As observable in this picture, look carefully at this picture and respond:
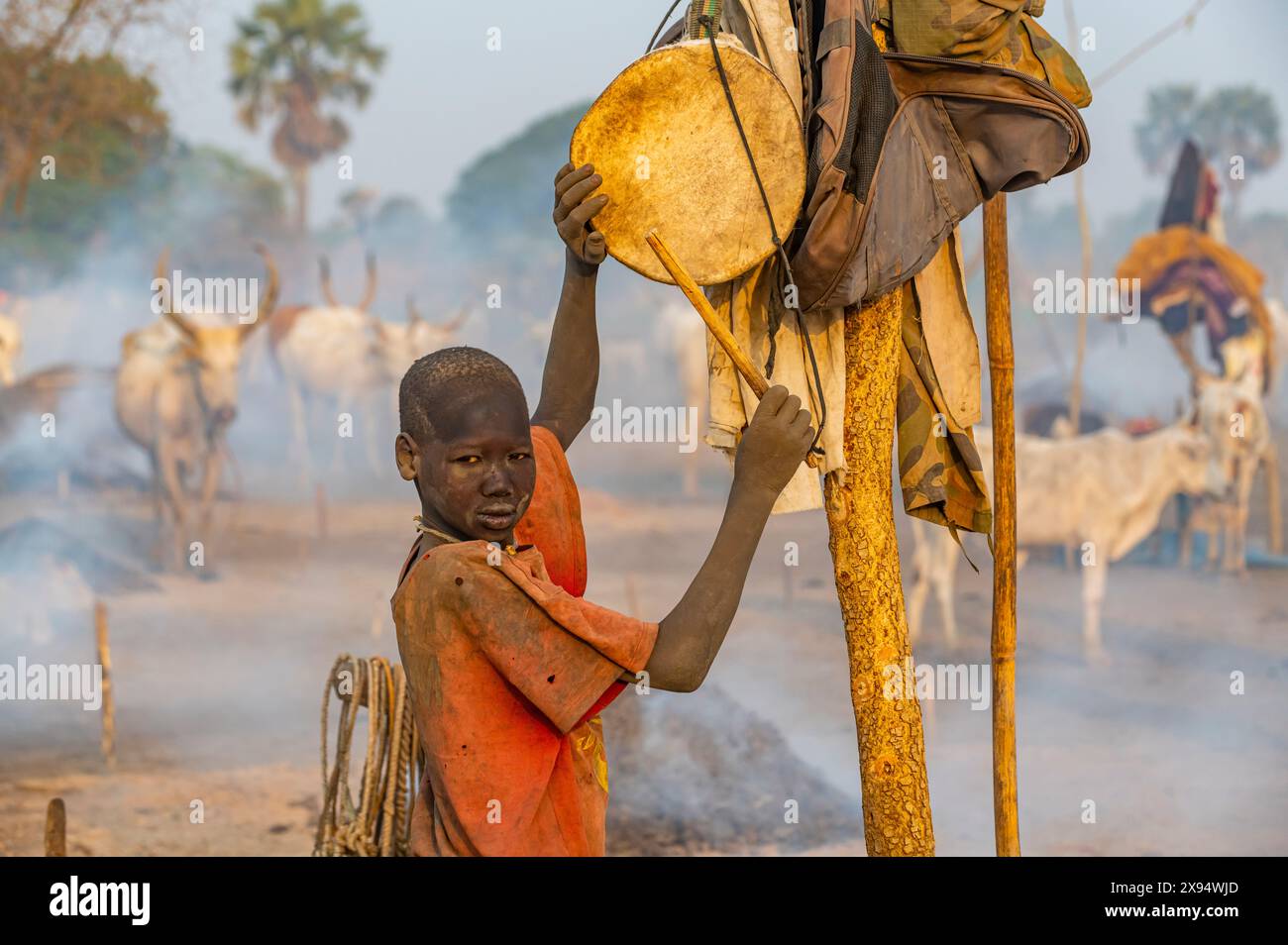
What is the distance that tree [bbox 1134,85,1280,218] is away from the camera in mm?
15646

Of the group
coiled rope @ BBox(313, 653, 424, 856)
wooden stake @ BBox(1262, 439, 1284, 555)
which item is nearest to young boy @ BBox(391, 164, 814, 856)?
coiled rope @ BBox(313, 653, 424, 856)

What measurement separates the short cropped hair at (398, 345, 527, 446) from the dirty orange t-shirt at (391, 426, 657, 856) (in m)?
0.22

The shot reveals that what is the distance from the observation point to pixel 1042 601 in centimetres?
1230

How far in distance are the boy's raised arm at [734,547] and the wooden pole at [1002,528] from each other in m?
0.91

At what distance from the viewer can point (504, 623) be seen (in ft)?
7.72

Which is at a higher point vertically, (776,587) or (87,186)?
(87,186)

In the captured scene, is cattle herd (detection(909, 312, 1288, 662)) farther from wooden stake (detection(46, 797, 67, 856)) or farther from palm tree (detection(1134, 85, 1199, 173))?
wooden stake (detection(46, 797, 67, 856))

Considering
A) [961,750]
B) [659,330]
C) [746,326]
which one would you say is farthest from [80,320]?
[746,326]

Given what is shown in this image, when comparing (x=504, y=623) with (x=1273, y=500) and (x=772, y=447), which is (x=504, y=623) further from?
(x=1273, y=500)

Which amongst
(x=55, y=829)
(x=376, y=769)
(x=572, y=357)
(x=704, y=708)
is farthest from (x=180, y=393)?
(x=572, y=357)

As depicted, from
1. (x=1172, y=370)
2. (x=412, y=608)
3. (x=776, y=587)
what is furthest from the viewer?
(x=1172, y=370)

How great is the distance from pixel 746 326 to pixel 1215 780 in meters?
7.21

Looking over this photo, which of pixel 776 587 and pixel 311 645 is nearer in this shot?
pixel 311 645

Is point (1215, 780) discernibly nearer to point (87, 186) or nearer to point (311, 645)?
point (311, 645)
